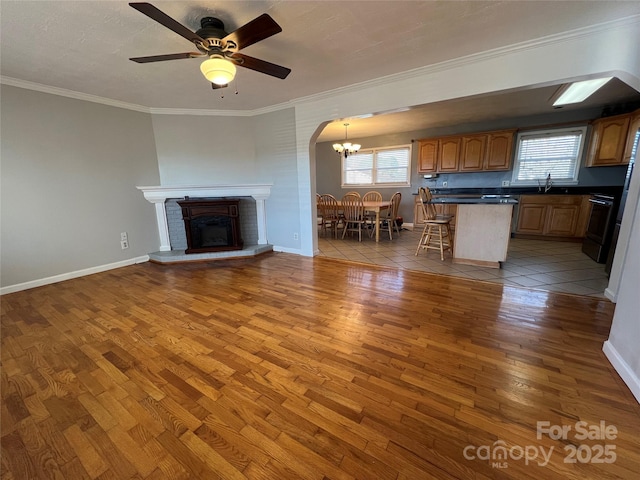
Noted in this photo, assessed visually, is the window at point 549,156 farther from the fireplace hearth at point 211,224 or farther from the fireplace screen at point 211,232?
the fireplace screen at point 211,232

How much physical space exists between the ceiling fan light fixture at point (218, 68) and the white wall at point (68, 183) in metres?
2.69

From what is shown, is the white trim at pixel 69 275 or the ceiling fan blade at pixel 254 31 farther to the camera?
the white trim at pixel 69 275

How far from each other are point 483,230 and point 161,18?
386 centimetres

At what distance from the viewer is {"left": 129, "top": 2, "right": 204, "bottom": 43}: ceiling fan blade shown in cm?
136

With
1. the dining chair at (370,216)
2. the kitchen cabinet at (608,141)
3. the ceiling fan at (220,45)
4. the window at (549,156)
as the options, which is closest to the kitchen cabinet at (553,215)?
the window at (549,156)

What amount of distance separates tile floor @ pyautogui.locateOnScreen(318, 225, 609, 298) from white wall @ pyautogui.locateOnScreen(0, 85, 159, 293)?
3165 millimetres

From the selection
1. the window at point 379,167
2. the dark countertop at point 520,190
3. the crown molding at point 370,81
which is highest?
the crown molding at point 370,81

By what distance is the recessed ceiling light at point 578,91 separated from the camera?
3114 mm

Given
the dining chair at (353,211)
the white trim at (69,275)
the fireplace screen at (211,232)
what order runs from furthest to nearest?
the dining chair at (353,211), the fireplace screen at (211,232), the white trim at (69,275)

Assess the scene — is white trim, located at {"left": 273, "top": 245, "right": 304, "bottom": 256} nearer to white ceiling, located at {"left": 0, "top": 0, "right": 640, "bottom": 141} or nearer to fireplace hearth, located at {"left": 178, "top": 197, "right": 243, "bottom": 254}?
fireplace hearth, located at {"left": 178, "top": 197, "right": 243, "bottom": 254}

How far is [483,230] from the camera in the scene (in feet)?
11.1

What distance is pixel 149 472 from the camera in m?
1.03

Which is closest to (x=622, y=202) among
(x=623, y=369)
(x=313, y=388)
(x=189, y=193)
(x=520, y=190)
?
(x=623, y=369)

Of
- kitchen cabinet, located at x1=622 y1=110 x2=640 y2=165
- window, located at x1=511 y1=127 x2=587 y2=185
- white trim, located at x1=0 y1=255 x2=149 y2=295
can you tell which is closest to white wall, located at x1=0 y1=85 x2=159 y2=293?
white trim, located at x1=0 y1=255 x2=149 y2=295
